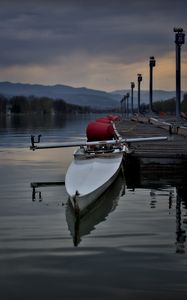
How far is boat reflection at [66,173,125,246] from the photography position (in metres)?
13.4

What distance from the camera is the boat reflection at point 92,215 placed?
13.4m

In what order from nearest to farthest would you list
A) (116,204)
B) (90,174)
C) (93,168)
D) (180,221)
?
(180,221)
(116,204)
(90,174)
(93,168)

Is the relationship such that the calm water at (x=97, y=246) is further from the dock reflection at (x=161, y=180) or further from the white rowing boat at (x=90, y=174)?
the white rowing boat at (x=90, y=174)

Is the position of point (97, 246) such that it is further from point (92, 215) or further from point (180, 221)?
point (180, 221)

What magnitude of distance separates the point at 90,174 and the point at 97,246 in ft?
19.2

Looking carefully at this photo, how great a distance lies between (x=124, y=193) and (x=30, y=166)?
10.6m

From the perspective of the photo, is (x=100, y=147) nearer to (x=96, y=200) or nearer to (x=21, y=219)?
(x=96, y=200)

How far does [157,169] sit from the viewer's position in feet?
76.3

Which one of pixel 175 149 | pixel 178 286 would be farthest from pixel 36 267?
pixel 175 149

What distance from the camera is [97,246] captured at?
1199 cm

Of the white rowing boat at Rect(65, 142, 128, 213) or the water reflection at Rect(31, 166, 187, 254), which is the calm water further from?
the white rowing boat at Rect(65, 142, 128, 213)

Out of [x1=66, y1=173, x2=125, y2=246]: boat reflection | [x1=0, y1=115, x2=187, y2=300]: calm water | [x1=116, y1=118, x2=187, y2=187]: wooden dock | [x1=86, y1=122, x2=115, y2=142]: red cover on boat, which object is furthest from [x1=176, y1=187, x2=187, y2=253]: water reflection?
[x1=86, y1=122, x2=115, y2=142]: red cover on boat

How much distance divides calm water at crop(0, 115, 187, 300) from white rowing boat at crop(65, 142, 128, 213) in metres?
0.50

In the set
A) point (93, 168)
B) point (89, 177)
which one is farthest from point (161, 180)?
point (89, 177)
